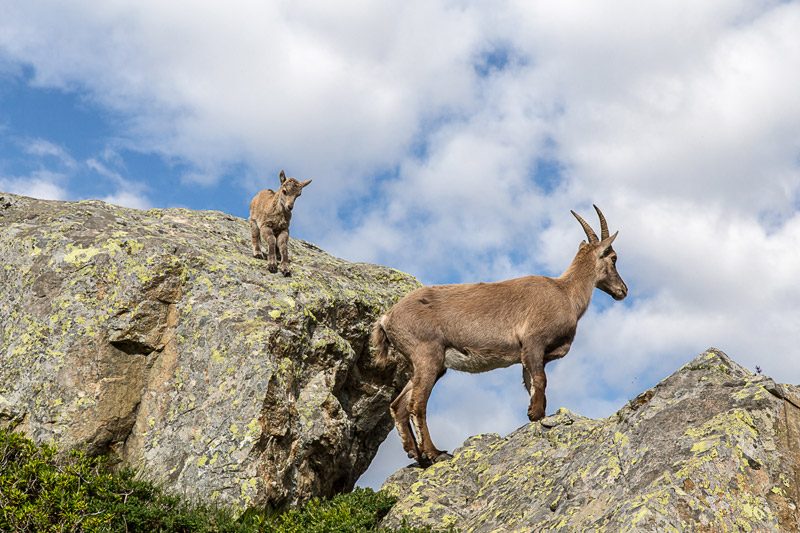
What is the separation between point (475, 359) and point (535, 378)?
0.93 m

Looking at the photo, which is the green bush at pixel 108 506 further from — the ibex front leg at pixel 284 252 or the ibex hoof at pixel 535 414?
the ibex front leg at pixel 284 252

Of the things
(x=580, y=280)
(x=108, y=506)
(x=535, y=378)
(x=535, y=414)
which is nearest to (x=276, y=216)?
(x=580, y=280)

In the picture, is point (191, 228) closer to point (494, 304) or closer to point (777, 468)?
point (494, 304)

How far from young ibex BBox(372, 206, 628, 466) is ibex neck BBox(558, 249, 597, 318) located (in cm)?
17

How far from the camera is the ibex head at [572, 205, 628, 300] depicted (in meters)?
11.8

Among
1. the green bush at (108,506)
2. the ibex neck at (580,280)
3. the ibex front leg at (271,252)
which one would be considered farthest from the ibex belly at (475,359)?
the ibex front leg at (271,252)

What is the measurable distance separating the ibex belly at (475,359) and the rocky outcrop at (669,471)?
2.21m

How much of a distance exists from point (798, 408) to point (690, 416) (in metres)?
0.87

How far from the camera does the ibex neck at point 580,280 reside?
1110 centimetres

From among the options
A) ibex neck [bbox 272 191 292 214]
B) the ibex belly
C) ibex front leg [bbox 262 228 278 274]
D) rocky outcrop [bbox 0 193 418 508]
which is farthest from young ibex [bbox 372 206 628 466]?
ibex neck [bbox 272 191 292 214]

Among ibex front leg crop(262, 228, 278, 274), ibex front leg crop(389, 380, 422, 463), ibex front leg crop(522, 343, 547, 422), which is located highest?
ibex front leg crop(262, 228, 278, 274)

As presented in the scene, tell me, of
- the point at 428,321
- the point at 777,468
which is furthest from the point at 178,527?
the point at 777,468

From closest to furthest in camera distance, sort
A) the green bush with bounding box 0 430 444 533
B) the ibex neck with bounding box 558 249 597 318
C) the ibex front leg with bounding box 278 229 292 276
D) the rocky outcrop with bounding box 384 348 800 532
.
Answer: the rocky outcrop with bounding box 384 348 800 532 → the green bush with bounding box 0 430 444 533 → the ibex neck with bounding box 558 249 597 318 → the ibex front leg with bounding box 278 229 292 276

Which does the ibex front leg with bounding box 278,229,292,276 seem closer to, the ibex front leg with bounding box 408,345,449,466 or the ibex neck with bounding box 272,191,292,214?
the ibex neck with bounding box 272,191,292,214
